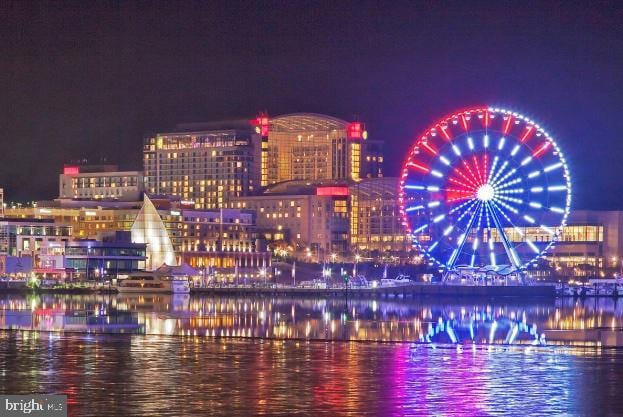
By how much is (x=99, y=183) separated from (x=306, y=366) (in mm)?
144753

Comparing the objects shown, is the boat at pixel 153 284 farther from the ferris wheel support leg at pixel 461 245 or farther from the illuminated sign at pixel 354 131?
the illuminated sign at pixel 354 131

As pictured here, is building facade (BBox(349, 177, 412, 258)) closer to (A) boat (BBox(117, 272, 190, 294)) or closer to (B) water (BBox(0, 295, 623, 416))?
(A) boat (BBox(117, 272, 190, 294))

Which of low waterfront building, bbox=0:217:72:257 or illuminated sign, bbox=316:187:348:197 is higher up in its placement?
illuminated sign, bbox=316:187:348:197

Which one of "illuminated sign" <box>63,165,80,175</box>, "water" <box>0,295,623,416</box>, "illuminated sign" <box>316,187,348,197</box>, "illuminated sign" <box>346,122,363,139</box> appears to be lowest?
"water" <box>0,295,623,416</box>

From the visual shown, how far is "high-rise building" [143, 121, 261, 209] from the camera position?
177500 mm

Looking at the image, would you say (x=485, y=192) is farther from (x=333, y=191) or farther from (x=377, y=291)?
(x=333, y=191)

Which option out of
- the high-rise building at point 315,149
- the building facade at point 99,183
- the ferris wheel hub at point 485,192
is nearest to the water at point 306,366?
the ferris wheel hub at point 485,192

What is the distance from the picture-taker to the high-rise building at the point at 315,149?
178 meters

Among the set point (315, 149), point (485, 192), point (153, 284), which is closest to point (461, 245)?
point (485, 192)

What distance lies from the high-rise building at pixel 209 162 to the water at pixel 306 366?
10936 centimetres

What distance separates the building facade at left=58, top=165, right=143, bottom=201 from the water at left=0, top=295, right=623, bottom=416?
376ft

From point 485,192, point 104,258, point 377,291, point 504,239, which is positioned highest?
point 485,192

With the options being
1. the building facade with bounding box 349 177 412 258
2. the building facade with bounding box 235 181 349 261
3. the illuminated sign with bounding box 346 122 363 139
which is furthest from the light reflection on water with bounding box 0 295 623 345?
the illuminated sign with bounding box 346 122 363 139

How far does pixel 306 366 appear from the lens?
4025 centimetres
